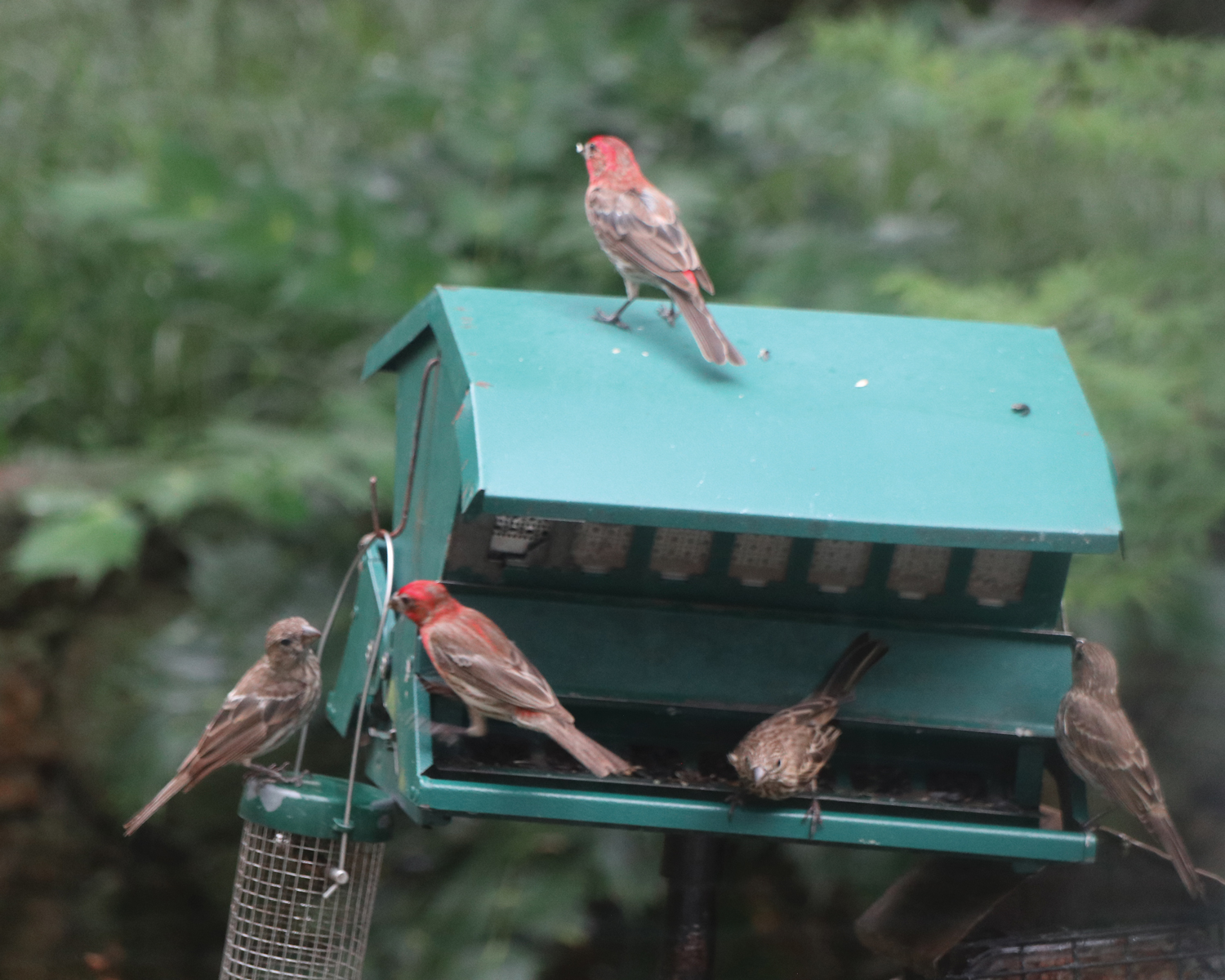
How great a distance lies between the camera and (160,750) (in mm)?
5016

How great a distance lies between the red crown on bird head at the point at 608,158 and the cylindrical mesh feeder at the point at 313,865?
5.77 ft

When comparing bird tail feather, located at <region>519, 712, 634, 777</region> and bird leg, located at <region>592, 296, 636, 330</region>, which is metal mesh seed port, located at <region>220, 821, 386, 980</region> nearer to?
bird tail feather, located at <region>519, 712, 634, 777</region>

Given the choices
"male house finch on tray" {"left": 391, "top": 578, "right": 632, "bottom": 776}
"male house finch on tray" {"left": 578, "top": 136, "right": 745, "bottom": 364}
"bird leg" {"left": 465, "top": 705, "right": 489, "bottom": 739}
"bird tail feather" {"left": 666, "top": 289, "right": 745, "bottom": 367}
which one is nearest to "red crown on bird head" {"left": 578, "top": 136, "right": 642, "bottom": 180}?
"male house finch on tray" {"left": 578, "top": 136, "right": 745, "bottom": 364}

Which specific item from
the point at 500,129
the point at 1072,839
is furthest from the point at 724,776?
the point at 500,129

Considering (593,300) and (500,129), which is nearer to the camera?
(593,300)

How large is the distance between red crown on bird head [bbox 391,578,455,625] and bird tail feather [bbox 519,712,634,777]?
31cm

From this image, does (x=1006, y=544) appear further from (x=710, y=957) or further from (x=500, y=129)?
(x=500, y=129)

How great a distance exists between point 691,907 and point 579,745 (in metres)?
0.74

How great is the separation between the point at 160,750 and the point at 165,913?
4.15 ft

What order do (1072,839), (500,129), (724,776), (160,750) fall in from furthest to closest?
(500,129), (160,750), (724,776), (1072,839)

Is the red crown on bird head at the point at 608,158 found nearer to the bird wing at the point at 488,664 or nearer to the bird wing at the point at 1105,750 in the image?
the bird wing at the point at 488,664

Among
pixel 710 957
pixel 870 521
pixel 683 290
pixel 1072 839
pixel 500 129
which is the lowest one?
pixel 710 957

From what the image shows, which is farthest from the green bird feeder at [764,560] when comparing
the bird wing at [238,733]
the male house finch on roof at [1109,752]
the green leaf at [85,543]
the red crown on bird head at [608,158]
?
the green leaf at [85,543]

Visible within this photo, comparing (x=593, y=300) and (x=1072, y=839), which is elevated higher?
(x=593, y=300)
